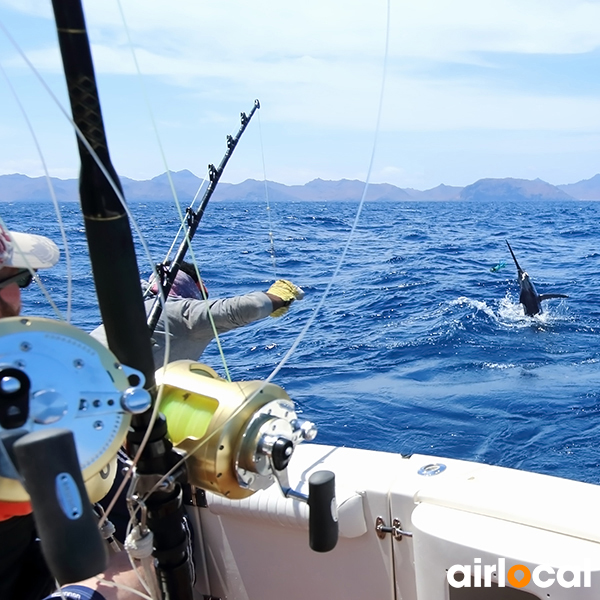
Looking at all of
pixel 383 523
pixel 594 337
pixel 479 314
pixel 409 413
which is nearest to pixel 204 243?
pixel 479 314

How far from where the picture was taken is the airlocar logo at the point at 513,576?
1.64m

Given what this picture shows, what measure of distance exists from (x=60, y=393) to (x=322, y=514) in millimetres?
573

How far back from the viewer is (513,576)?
5.66 feet

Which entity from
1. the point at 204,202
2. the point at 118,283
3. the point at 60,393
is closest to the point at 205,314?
the point at 204,202

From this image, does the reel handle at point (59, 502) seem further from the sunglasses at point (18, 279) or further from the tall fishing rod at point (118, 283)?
the sunglasses at point (18, 279)

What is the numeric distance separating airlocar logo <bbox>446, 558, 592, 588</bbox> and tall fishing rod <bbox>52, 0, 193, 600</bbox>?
85cm

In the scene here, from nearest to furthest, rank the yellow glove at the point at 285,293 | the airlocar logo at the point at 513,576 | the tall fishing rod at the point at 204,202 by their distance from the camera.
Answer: the airlocar logo at the point at 513,576, the yellow glove at the point at 285,293, the tall fishing rod at the point at 204,202

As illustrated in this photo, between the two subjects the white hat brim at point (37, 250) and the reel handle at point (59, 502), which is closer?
the reel handle at point (59, 502)

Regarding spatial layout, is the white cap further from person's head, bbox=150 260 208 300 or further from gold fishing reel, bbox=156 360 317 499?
person's head, bbox=150 260 208 300

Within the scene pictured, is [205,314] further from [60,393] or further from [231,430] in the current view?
[60,393]

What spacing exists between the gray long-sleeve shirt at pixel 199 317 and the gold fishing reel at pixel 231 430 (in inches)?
56.2

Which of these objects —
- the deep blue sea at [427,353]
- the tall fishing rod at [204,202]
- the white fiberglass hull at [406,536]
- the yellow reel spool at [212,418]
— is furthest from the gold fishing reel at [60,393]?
the tall fishing rod at [204,202]

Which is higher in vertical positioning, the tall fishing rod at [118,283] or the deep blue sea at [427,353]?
the tall fishing rod at [118,283]

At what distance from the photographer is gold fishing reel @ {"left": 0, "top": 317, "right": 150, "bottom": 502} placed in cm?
84
